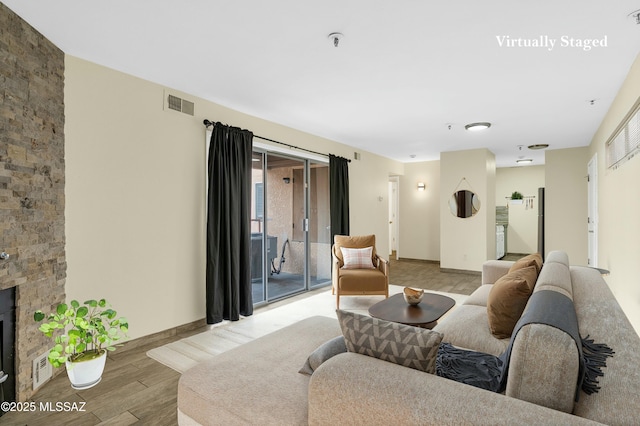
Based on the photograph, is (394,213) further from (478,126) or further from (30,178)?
(30,178)

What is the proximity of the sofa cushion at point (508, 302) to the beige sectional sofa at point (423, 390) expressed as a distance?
0.23 m

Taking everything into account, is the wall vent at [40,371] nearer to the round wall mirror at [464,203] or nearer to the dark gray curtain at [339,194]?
the dark gray curtain at [339,194]

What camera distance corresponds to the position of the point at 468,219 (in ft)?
22.5

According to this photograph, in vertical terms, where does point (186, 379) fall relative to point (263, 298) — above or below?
above

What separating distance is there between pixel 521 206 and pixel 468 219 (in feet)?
12.3

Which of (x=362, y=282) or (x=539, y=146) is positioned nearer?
(x=362, y=282)

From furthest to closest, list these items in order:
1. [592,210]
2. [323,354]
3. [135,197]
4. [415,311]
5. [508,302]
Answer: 1. [592,210]
2. [135,197]
3. [415,311]
4. [508,302]
5. [323,354]

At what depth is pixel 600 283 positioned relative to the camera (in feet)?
7.39

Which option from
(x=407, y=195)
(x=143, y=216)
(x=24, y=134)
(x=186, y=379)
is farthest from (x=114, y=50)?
(x=407, y=195)

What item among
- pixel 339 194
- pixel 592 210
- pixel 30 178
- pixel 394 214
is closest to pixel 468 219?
pixel 592 210

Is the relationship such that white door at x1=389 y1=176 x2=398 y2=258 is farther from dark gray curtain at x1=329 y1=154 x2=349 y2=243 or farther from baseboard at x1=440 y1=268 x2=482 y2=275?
dark gray curtain at x1=329 y1=154 x2=349 y2=243

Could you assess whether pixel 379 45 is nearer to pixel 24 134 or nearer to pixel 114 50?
pixel 114 50

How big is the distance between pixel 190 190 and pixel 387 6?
8.62 feet

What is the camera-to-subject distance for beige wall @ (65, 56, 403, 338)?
282 cm
